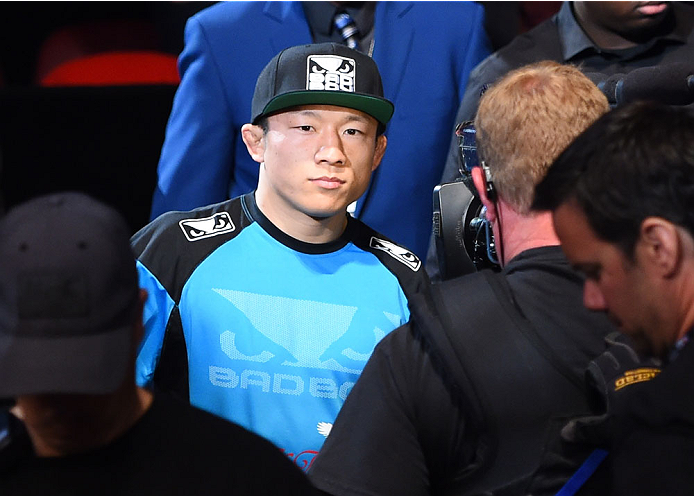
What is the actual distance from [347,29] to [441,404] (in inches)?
57.0

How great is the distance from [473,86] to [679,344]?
150 centimetres

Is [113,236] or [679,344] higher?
[113,236]

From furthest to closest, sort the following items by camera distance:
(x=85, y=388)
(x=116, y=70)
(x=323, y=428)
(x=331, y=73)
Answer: (x=116, y=70) → (x=331, y=73) → (x=323, y=428) → (x=85, y=388)

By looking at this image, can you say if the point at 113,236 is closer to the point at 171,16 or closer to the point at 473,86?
the point at 473,86

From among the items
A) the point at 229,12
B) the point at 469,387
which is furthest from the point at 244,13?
the point at 469,387

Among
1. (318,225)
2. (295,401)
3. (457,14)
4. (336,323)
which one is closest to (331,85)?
(318,225)

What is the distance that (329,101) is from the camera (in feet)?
6.23

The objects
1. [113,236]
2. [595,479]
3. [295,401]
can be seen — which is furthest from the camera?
[295,401]


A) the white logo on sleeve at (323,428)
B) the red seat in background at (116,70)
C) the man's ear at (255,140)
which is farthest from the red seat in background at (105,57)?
the white logo on sleeve at (323,428)

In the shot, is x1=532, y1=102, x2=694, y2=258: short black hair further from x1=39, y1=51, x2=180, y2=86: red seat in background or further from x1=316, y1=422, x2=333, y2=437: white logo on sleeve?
x1=39, y1=51, x2=180, y2=86: red seat in background

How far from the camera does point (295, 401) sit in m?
1.80

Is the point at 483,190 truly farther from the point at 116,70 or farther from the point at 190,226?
the point at 116,70

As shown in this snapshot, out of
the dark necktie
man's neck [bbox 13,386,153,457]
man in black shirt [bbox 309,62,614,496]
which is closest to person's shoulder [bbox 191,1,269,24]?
the dark necktie

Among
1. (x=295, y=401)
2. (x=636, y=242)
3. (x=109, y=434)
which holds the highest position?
(x=636, y=242)
